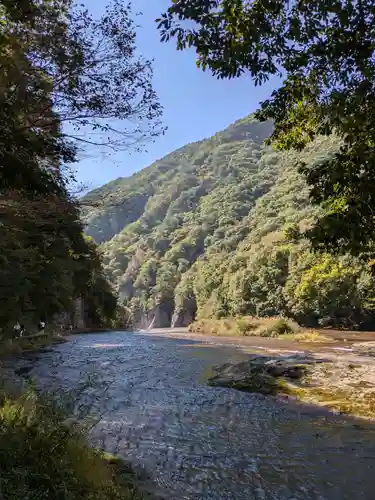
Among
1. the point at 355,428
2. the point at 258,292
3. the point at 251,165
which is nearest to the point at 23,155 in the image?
the point at 355,428

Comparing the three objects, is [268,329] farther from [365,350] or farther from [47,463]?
[47,463]

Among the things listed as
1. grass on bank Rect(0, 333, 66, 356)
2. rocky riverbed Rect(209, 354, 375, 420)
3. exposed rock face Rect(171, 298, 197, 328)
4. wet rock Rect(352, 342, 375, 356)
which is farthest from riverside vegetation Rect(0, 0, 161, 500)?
exposed rock face Rect(171, 298, 197, 328)

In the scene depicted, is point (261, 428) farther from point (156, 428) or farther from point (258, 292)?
point (258, 292)

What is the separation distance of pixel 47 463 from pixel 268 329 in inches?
1712

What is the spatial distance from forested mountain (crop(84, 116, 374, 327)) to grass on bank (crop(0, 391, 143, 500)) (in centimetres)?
483

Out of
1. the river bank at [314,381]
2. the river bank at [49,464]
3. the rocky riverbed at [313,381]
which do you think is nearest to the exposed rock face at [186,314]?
the river bank at [314,381]

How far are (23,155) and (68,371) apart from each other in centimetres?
1197

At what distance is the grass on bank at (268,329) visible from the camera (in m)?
39.5

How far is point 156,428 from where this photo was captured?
9.91 m

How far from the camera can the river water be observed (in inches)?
266

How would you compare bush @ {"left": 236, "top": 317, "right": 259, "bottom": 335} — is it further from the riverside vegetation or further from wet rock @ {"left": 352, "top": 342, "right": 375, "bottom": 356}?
the riverside vegetation

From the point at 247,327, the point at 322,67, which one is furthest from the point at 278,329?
the point at 322,67

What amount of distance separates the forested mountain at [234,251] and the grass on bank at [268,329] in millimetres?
6364

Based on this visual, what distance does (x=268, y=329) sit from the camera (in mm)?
46531
